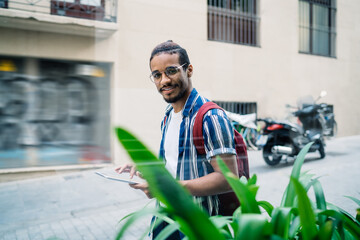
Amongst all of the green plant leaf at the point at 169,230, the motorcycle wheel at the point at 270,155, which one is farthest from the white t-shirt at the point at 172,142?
the motorcycle wheel at the point at 270,155

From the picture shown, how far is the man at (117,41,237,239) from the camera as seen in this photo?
3.30 feet

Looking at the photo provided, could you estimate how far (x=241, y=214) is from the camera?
68cm

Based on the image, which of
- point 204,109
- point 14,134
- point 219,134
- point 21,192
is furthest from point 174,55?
point 21,192

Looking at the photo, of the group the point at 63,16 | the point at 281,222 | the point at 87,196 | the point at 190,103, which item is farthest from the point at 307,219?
the point at 87,196

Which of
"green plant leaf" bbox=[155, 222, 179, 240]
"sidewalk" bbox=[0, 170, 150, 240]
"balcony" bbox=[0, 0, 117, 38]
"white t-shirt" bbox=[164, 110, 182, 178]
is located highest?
"balcony" bbox=[0, 0, 117, 38]

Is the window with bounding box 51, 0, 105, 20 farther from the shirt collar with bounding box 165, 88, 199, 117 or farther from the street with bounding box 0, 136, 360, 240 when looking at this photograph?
the street with bounding box 0, 136, 360, 240

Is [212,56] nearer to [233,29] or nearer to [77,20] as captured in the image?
[233,29]

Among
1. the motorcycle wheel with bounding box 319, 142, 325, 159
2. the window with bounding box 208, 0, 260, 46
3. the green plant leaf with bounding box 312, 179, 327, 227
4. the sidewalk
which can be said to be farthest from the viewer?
the motorcycle wheel with bounding box 319, 142, 325, 159

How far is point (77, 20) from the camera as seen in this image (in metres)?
→ 1.22

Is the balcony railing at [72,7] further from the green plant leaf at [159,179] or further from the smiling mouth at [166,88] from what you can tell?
the green plant leaf at [159,179]

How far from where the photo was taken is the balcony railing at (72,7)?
1.09m

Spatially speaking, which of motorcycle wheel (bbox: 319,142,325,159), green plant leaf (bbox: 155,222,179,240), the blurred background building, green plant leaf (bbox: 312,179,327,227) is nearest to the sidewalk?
green plant leaf (bbox: 155,222,179,240)

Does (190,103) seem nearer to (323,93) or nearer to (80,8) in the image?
(80,8)

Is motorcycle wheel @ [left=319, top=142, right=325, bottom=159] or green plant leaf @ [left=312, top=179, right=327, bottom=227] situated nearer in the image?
green plant leaf @ [left=312, top=179, right=327, bottom=227]
